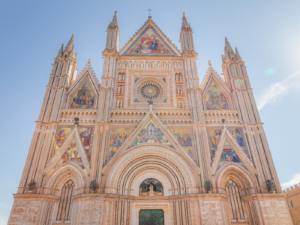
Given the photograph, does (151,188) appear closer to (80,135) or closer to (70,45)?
(80,135)

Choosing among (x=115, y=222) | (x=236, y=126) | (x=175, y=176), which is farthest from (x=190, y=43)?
(x=115, y=222)

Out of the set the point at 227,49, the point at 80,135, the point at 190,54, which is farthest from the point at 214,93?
the point at 80,135

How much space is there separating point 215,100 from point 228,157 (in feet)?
17.9

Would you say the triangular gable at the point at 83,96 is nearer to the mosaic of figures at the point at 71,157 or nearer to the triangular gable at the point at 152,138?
the mosaic of figures at the point at 71,157

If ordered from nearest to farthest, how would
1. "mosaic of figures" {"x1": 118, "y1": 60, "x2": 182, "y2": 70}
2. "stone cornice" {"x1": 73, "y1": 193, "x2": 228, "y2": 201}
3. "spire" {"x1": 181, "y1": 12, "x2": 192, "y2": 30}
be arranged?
"stone cornice" {"x1": 73, "y1": 193, "x2": 228, "y2": 201} < "mosaic of figures" {"x1": 118, "y1": 60, "x2": 182, "y2": 70} < "spire" {"x1": 181, "y1": 12, "x2": 192, "y2": 30}

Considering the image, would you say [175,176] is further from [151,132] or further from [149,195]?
[151,132]

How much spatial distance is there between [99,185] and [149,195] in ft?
12.5

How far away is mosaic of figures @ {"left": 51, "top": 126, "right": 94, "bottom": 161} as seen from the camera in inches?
643

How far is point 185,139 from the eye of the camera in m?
17.0

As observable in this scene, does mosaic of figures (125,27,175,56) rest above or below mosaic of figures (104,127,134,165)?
above

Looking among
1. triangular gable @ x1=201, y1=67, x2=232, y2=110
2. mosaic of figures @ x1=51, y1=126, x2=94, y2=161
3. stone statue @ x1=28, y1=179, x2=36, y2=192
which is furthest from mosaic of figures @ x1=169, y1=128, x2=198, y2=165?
stone statue @ x1=28, y1=179, x2=36, y2=192

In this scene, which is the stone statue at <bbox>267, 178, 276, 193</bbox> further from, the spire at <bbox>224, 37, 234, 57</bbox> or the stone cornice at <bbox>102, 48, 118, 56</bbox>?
the stone cornice at <bbox>102, 48, 118, 56</bbox>

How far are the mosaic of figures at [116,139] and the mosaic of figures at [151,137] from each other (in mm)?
967

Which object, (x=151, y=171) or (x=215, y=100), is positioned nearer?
(x=151, y=171)
